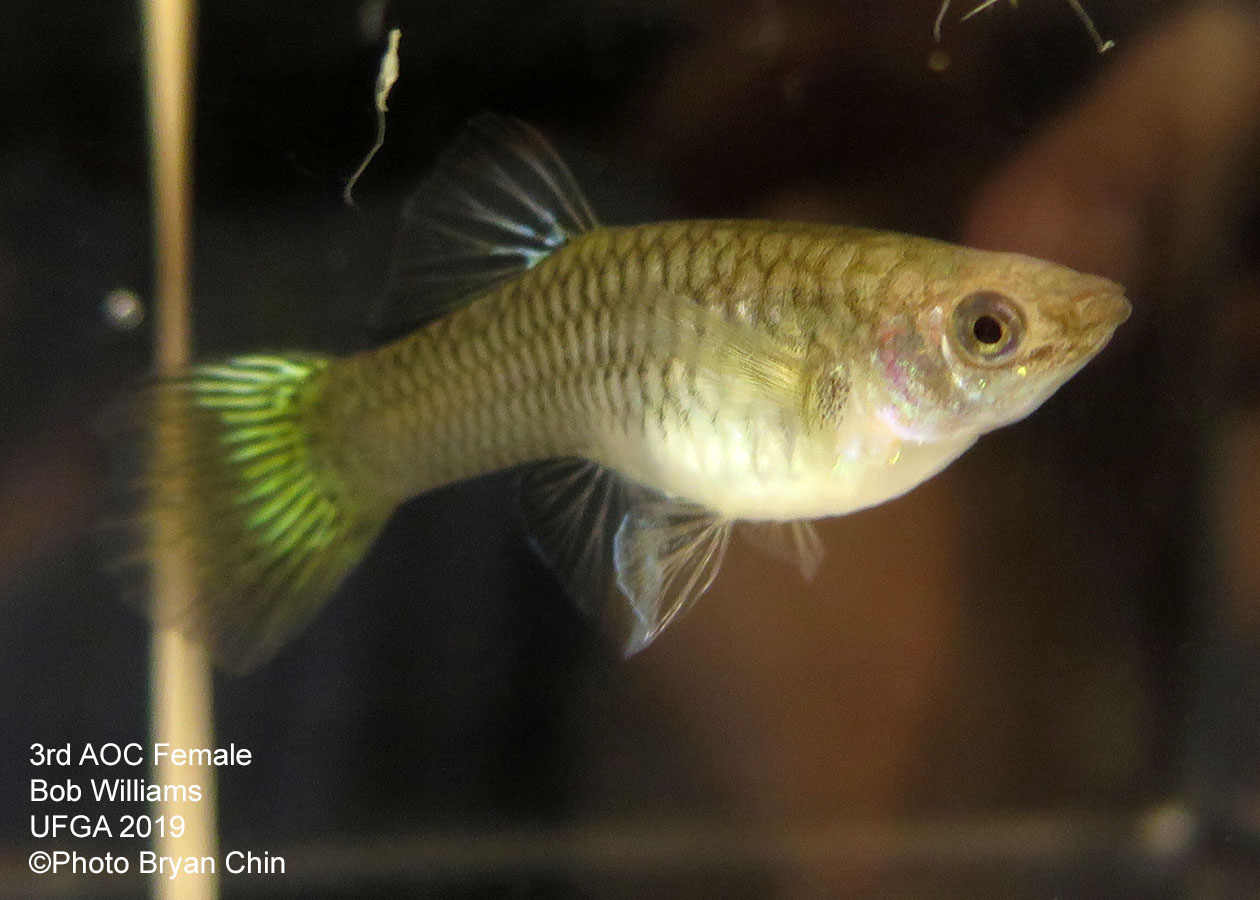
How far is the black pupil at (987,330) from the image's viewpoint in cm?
103

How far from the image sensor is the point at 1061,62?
5.35ft

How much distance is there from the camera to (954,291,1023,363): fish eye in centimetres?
102

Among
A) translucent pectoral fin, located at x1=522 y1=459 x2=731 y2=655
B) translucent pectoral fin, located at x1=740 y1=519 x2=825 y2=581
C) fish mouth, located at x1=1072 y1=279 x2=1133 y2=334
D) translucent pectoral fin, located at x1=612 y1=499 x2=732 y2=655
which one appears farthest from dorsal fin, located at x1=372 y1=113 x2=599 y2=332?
fish mouth, located at x1=1072 y1=279 x2=1133 y2=334

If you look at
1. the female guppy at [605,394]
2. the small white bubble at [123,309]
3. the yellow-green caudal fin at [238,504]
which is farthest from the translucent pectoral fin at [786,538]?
the small white bubble at [123,309]

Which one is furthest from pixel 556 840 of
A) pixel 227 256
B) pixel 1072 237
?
pixel 1072 237

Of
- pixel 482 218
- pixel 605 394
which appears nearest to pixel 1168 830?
pixel 605 394

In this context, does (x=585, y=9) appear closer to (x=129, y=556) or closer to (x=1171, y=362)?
(x=129, y=556)

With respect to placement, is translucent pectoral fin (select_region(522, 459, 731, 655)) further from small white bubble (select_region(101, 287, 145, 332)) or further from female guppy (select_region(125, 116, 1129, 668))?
small white bubble (select_region(101, 287, 145, 332))

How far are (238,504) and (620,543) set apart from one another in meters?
0.72

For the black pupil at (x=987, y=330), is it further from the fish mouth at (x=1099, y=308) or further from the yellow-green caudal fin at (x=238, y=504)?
the yellow-green caudal fin at (x=238, y=504)

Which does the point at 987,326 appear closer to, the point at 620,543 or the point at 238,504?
the point at 620,543

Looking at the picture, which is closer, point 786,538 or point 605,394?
point 605,394

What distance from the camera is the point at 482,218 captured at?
4.61 feet

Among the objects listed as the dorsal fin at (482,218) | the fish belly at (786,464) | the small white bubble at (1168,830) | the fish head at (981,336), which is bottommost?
the small white bubble at (1168,830)
